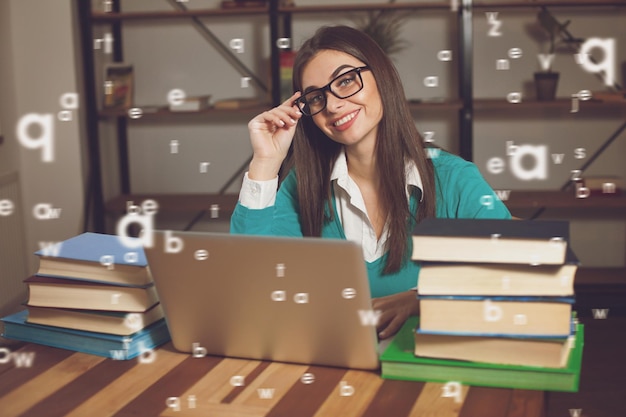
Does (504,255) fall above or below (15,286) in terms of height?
above

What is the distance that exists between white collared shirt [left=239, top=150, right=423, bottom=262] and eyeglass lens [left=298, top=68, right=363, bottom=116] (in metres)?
0.15

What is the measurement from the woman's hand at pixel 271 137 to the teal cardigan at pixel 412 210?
81mm

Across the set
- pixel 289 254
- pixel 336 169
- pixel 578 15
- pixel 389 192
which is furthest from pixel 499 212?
pixel 578 15

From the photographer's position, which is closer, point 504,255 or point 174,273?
point 504,255

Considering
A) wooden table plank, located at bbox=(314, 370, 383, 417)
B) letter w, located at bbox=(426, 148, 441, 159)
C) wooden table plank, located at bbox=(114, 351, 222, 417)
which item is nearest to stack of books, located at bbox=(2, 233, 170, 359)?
wooden table plank, located at bbox=(114, 351, 222, 417)

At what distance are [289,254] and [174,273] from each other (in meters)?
0.20

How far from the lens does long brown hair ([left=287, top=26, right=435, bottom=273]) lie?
1.69 meters

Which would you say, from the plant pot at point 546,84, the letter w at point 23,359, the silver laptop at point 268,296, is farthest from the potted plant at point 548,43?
the letter w at point 23,359

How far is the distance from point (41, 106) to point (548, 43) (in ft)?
7.65

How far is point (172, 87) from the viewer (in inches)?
160

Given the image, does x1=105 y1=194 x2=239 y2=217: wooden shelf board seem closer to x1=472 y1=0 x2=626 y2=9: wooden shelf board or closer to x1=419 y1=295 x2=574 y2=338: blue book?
x1=472 y1=0 x2=626 y2=9: wooden shelf board

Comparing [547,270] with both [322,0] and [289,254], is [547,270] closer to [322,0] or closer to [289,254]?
[289,254]

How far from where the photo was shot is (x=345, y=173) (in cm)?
179

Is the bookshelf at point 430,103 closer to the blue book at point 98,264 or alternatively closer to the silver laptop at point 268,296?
the blue book at point 98,264
